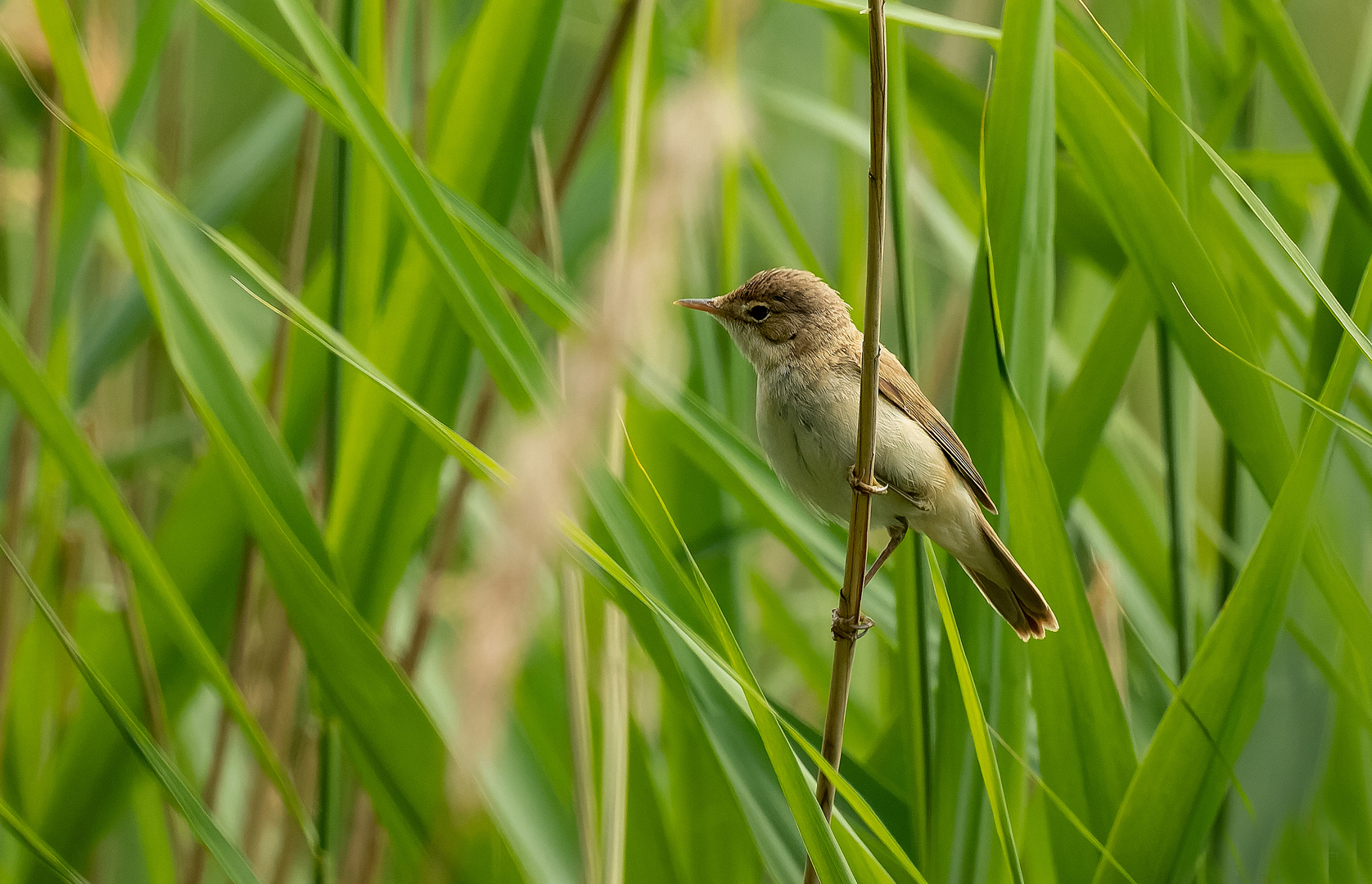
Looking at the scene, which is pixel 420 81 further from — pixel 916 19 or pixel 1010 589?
pixel 1010 589

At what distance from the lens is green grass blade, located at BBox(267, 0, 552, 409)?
1106 millimetres

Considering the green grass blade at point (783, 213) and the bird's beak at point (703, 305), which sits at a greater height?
the green grass blade at point (783, 213)

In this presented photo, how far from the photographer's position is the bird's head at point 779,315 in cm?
168

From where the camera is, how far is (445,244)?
3.66 feet

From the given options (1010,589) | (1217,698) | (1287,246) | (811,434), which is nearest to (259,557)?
(811,434)

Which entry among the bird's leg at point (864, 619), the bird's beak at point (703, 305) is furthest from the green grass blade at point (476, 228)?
the bird's leg at point (864, 619)

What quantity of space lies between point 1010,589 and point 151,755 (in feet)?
4.02

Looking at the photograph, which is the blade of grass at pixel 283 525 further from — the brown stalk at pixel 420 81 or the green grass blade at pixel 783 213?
the green grass blade at pixel 783 213

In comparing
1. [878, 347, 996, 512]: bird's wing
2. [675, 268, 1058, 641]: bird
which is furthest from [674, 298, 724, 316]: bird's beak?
[878, 347, 996, 512]: bird's wing

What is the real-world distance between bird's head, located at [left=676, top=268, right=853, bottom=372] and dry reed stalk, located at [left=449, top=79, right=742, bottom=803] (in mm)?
1180

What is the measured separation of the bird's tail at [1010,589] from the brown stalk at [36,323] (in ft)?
5.11

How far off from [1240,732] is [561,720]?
1.24m

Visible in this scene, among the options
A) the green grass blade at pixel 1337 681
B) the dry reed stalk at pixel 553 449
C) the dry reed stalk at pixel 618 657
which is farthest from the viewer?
the green grass blade at pixel 1337 681

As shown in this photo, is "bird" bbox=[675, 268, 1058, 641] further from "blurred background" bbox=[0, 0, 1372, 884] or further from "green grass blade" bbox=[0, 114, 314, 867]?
"green grass blade" bbox=[0, 114, 314, 867]
